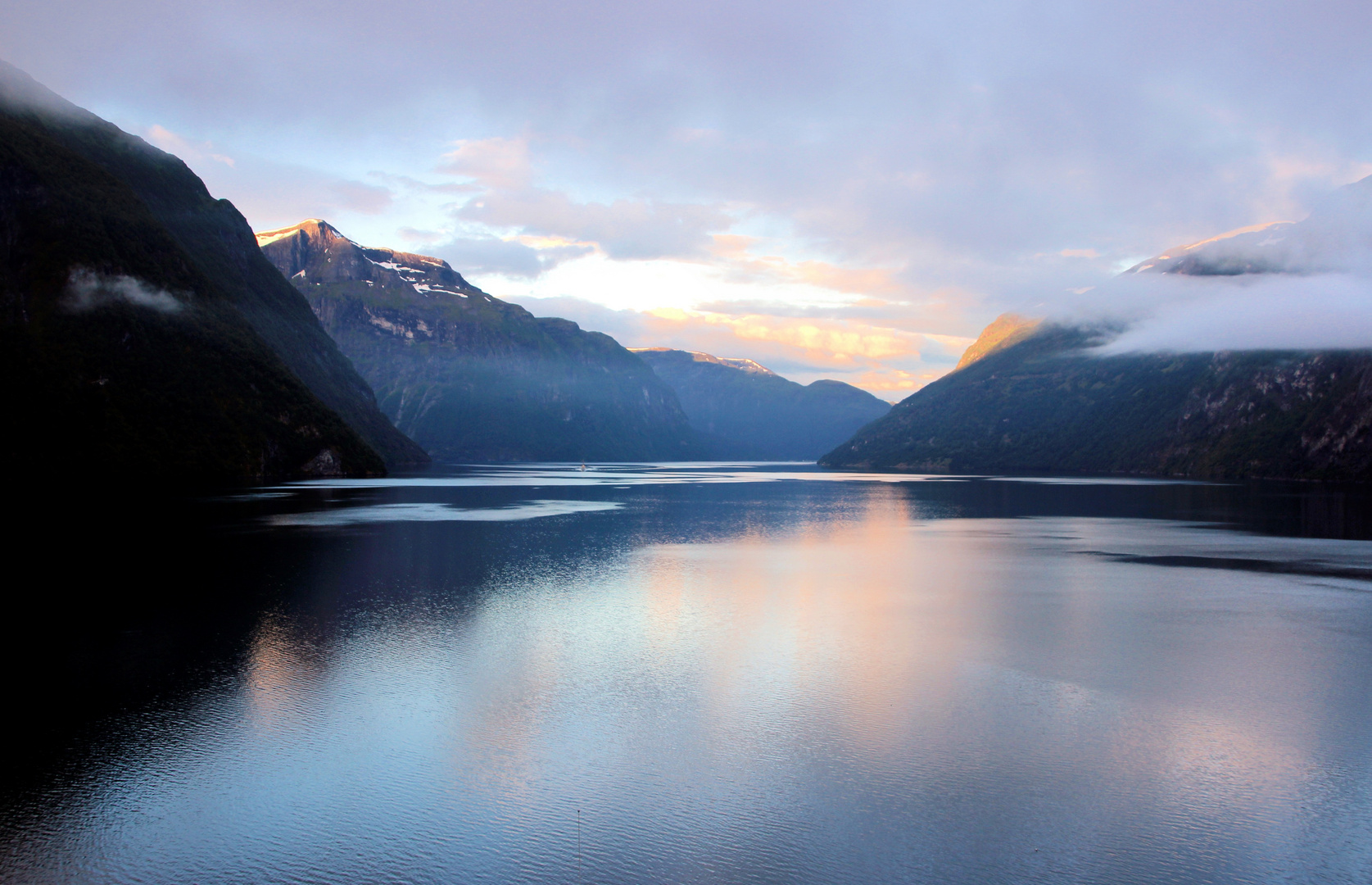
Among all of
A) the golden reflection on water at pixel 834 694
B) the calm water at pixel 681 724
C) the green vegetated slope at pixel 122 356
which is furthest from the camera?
the green vegetated slope at pixel 122 356

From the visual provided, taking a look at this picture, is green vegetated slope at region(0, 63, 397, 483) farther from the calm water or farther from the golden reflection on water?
the golden reflection on water

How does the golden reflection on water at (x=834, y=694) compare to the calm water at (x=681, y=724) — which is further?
the golden reflection on water at (x=834, y=694)

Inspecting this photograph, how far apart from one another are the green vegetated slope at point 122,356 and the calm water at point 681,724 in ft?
311

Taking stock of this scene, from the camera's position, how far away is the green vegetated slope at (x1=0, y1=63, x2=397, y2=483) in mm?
119438

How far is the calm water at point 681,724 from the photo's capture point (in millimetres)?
11945

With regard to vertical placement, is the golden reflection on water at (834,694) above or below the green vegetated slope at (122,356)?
below

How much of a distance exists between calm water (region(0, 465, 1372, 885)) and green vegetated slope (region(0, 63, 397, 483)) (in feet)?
311

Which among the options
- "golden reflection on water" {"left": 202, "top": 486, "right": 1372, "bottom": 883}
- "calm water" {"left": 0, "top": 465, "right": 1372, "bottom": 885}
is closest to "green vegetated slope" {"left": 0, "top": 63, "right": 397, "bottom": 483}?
"calm water" {"left": 0, "top": 465, "right": 1372, "bottom": 885}

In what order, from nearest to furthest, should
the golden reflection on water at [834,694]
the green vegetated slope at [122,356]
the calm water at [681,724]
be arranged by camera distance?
the calm water at [681,724], the golden reflection on water at [834,694], the green vegetated slope at [122,356]

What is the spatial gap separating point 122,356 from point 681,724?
148 metres

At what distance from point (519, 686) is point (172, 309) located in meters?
160

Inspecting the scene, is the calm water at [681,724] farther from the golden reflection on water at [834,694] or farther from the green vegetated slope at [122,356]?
the green vegetated slope at [122,356]

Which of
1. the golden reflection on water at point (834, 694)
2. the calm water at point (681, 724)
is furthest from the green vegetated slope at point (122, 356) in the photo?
the golden reflection on water at point (834, 694)

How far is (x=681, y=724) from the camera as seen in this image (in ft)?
57.4
